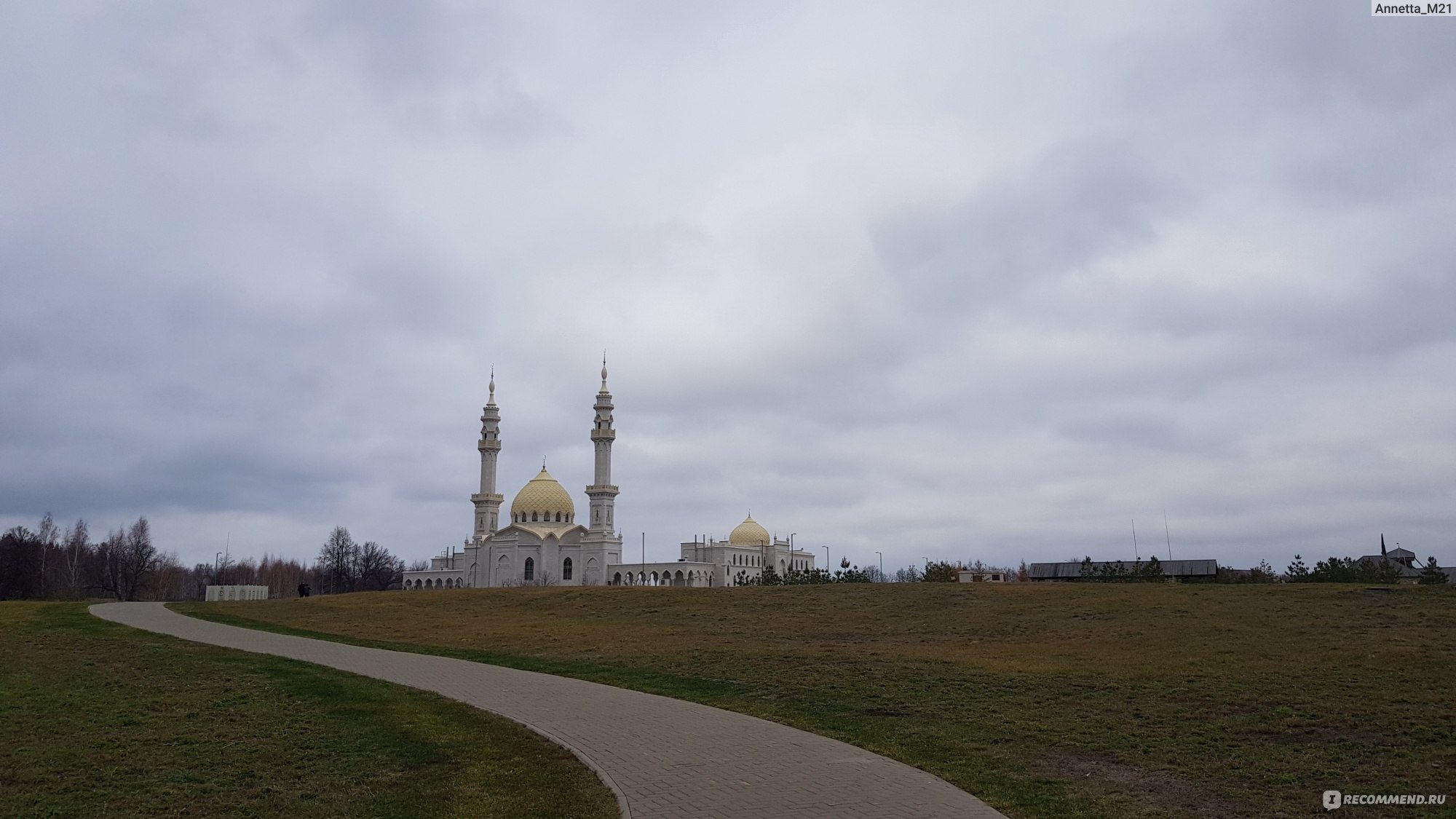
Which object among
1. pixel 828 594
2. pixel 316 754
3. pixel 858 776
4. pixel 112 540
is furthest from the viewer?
pixel 112 540

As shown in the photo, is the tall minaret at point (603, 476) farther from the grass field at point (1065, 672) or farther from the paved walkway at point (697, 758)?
the paved walkway at point (697, 758)

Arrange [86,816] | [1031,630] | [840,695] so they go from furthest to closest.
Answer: [1031,630] → [840,695] → [86,816]

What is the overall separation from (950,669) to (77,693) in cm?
1708

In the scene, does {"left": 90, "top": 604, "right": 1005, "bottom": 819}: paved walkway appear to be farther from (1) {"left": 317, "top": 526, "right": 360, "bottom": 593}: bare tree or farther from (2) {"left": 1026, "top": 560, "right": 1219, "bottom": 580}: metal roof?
(1) {"left": 317, "top": 526, "right": 360, "bottom": 593}: bare tree

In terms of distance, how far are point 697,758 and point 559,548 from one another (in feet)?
254

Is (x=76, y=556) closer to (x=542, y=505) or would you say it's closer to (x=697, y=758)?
(x=542, y=505)

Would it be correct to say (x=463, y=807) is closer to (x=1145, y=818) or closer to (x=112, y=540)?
(x=1145, y=818)

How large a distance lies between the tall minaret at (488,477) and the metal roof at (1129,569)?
47917mm

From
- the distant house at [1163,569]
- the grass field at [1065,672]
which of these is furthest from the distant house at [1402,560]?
the grass field at [1065,672]

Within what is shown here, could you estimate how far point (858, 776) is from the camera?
1192 centimetres

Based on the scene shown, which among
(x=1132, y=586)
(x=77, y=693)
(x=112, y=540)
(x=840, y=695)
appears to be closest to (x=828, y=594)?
(x=1132, y=586)

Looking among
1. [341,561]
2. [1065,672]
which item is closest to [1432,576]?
[1065,672]

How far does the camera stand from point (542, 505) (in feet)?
305

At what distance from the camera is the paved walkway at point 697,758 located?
10.5 m
